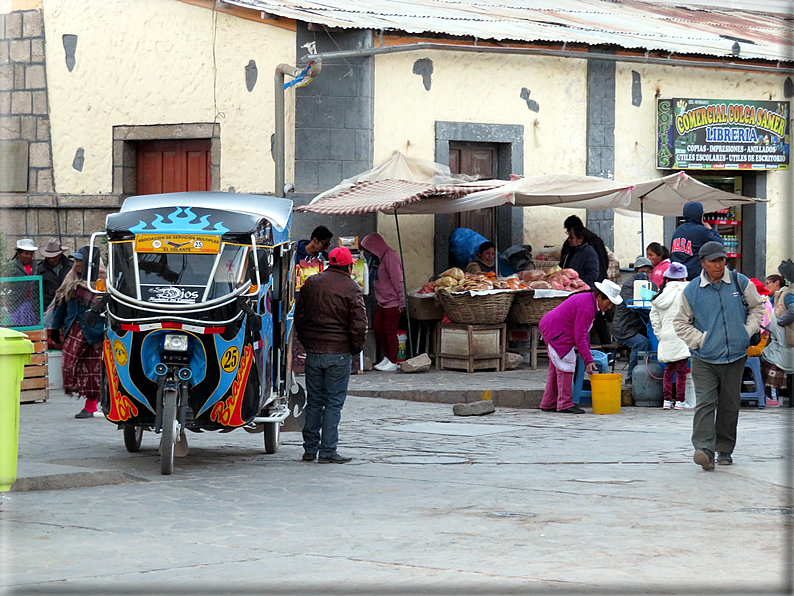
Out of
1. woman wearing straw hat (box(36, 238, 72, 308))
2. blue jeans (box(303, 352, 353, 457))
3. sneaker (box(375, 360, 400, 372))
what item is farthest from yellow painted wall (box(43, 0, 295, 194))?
blue jeans (box(303, 352, 353, 457))

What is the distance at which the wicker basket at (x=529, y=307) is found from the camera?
15188 mm

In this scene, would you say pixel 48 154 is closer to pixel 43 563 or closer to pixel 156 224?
pixel 156 224

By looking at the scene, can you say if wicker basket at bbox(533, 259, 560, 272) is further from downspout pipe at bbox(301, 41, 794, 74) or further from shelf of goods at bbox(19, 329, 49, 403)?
shelf of goods at bbox(19, 329, 49, 403)

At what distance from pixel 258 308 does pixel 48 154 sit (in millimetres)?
9538

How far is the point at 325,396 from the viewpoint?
31.4ft

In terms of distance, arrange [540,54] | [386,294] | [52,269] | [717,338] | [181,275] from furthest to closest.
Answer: [540,54], [386,294], [52,269], [717,338], [181,275]

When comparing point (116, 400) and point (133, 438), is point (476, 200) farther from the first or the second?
point (116, 400)

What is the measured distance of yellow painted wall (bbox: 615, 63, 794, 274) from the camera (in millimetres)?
17672

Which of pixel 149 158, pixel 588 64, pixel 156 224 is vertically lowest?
pixel 156 224

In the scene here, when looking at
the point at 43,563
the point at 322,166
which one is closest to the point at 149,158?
the point at 322,166

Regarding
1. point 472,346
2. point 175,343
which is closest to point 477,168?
point 472,346

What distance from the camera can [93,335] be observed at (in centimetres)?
1155

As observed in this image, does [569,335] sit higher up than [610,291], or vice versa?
[610,291]

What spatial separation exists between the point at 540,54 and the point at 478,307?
4431mm
